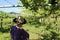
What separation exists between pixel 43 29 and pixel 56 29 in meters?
0.39

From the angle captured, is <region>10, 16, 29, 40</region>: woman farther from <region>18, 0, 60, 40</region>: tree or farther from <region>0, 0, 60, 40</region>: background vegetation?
<region>18, 0, 60, 40</region>: tree

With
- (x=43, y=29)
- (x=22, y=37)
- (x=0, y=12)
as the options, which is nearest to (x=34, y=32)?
(x=43, y=29)

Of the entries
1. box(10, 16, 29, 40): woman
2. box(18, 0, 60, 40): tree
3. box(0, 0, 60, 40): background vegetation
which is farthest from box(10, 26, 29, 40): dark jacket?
box(18, 0, 60, 40): tree

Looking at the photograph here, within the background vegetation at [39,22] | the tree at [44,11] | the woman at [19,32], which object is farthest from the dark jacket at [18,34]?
the tree at [44,11]

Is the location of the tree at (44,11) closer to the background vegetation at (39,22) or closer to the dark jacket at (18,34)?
the background vegetation at (39,22)

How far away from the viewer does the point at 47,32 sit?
21.6 feet

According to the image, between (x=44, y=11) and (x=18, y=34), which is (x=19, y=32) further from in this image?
(x=44, y=11)

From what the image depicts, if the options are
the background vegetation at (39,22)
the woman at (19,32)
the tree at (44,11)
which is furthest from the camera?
the tree at (44,11)

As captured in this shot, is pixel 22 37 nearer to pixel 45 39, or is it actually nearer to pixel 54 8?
pixel 45 39

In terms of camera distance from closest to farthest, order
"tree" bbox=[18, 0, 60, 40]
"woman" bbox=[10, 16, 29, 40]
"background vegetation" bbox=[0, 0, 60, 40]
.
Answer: "woman" bbox=[10, 16, 29, 40] → "background vegetation" bbox=[0, 0, 60, 40] → "tree" bbox=[18, 0, 60, 40]

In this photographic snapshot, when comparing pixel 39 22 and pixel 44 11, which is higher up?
pixel 44 11

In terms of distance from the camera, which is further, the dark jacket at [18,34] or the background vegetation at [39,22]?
the background vegetation at [39,22]

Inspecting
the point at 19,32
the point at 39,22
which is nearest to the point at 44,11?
the point at 39,22

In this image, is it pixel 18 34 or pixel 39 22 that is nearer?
pixel 18 34
